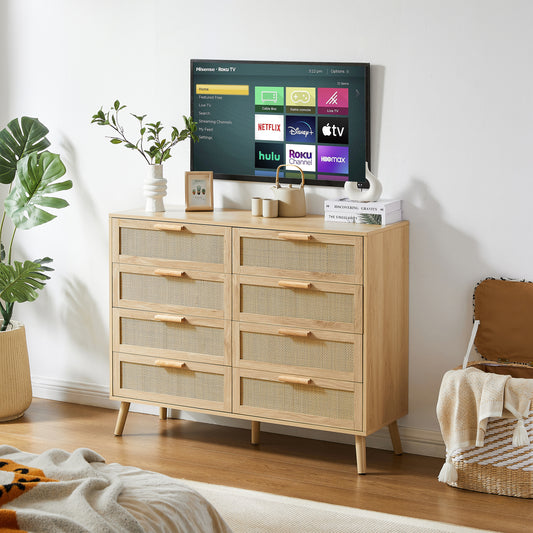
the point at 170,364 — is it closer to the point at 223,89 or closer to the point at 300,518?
the point at 300,518

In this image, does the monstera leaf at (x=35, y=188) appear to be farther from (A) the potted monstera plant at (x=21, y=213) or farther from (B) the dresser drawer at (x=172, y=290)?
(B) the dresser drawer at (x=172, y=290)

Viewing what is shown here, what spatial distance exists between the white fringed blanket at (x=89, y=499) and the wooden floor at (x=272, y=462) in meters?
1.07

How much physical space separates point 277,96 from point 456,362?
1389 millimetres

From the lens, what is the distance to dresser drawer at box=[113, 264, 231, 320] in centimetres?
396

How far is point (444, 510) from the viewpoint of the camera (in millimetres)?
3441

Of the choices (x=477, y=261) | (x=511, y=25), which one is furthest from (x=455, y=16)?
(x=477, y=261)

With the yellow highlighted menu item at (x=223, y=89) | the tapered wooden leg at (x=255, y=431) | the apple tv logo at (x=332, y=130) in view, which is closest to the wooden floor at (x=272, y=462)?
the tapered wooden leg at (x=255, y=431)

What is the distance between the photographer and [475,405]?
3.57 metres

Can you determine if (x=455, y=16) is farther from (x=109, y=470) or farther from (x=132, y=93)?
(x=109, y=470)

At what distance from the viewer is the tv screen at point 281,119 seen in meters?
3.99

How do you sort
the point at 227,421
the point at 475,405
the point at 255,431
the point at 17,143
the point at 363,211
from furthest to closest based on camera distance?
the point at 17,143
the point at 227,421
the point at 255,431
the point at 363,211
the point at 475,405

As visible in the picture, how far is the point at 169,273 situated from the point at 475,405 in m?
1.39

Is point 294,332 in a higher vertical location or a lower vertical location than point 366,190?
lower

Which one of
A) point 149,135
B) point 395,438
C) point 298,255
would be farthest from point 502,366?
point 149,135
